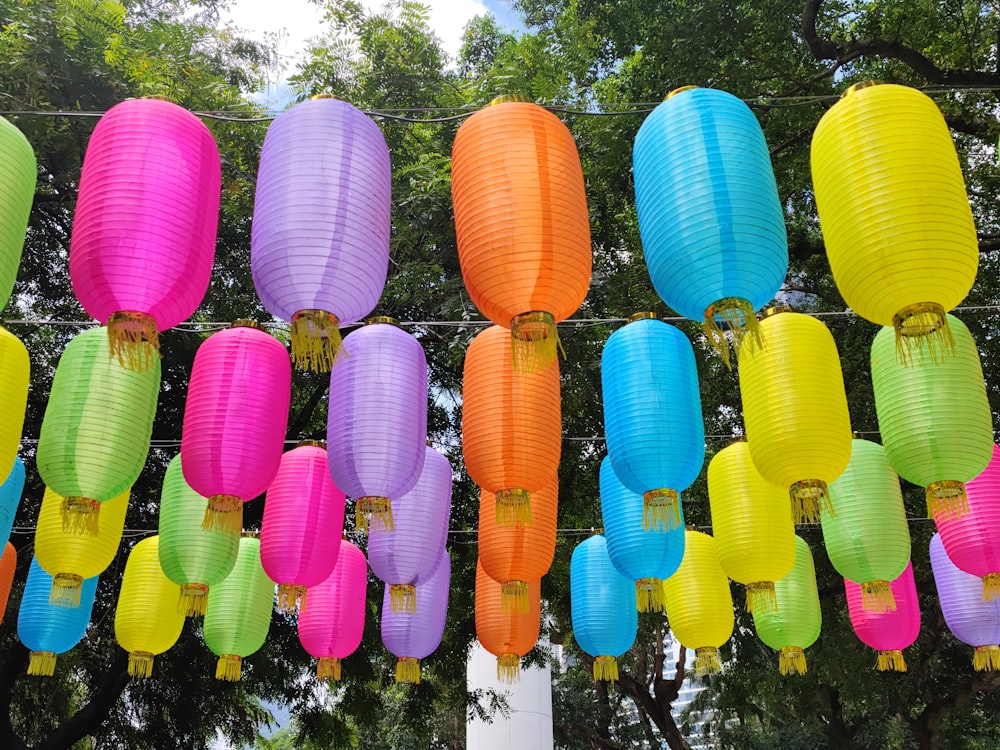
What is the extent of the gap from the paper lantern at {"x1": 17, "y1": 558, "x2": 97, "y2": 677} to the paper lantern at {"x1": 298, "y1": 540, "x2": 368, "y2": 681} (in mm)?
1287

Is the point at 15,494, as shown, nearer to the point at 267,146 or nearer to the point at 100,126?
the point at 100,126

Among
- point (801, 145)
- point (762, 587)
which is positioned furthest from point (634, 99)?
point (762, 587)

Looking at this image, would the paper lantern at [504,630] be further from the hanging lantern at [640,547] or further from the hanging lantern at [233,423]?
the hanging lantern at [233,423]

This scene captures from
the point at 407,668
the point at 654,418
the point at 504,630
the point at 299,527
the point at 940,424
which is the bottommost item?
the point at 407,668

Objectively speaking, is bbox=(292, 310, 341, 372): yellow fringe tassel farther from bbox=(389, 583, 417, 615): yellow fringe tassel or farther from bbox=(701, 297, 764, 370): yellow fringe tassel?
bbox=(389, 583, 417, 615): yellow fringe tassel

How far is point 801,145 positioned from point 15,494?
6133 mm

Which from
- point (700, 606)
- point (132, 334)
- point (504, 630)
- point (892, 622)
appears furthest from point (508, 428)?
point (892, 622)

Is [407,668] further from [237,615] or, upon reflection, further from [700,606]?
[700,606]

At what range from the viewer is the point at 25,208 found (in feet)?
10.4

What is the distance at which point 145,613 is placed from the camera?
208 inches

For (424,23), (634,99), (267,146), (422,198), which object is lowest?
(267,146)

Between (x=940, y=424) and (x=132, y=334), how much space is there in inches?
123

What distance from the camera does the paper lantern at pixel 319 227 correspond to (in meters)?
2.96

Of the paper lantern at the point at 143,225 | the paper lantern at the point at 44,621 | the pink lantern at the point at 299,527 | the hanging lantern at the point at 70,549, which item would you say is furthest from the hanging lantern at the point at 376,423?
the paper lantern at the point at 44,621
